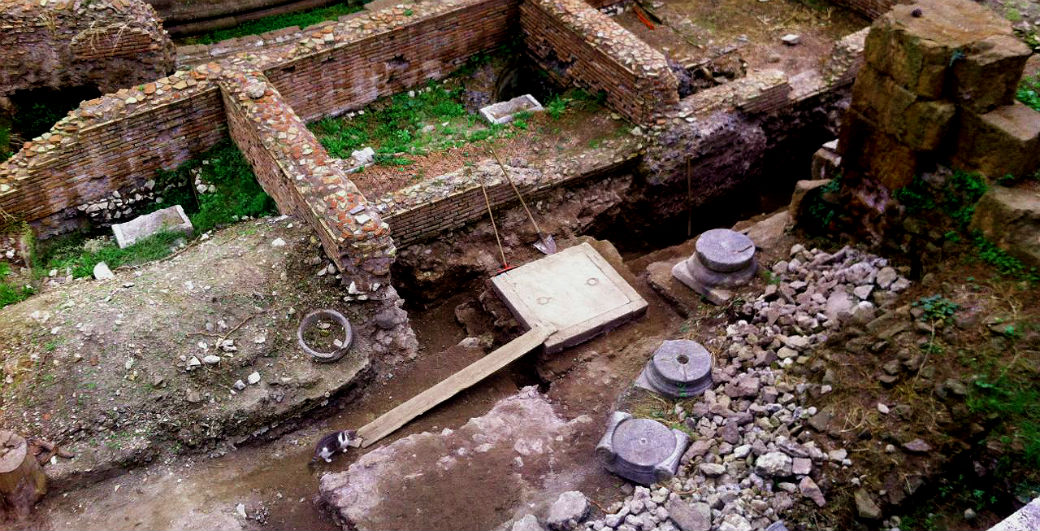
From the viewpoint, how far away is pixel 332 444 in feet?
20.0

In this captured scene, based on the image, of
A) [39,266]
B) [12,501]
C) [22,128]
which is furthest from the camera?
[22,128]

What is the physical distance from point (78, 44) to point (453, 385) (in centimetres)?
526

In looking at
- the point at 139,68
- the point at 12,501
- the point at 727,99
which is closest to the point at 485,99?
the point at 727,99

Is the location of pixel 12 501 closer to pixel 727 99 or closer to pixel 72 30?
pixel 72 30

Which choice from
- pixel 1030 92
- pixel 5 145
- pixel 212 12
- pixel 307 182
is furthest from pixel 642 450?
pixel 212 12

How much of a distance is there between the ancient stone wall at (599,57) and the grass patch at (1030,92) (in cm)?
293

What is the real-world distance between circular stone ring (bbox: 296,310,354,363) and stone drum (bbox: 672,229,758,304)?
2883 millimetres

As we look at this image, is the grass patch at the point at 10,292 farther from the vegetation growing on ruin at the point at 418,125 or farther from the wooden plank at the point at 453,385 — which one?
the wooden plank at the point at 453,385

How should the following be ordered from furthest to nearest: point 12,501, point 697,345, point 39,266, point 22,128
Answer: point 22,128, point 39,266, point 697,345, point 12,501

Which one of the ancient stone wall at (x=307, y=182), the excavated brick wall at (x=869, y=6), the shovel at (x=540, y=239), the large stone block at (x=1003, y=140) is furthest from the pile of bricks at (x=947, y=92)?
the ancient stone wall at (x=307, y=182)

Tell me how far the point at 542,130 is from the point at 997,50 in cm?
411

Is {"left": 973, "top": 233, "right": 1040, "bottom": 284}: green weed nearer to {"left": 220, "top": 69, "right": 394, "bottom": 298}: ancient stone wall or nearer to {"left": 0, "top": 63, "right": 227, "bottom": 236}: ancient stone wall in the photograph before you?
{"left": 220, "top": 69, "right": 394, "bottom": 298}: ancient stone wall

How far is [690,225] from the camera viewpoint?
8.86 metres

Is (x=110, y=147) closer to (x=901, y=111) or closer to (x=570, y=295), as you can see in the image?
(x=570, y=295)
